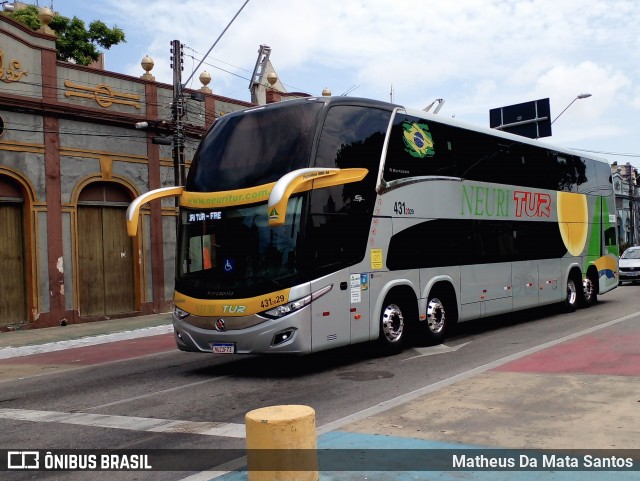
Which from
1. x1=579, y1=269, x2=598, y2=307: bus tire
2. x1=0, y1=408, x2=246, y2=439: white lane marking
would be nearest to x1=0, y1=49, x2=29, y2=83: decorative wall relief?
x1=0, y1=408, x2=246, y2=439: white lane marking

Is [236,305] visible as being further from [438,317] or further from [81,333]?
[81,333]

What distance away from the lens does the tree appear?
4009 cm

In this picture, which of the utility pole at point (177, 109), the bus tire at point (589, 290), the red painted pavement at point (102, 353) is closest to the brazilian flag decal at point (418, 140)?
the red painted pavement at point (102, 353)

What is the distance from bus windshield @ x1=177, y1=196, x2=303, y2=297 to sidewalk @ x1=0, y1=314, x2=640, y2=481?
2.83 metres

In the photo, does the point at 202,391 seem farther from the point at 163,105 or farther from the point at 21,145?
the point at 163,105

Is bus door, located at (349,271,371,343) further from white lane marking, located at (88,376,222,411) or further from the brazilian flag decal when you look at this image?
the brazilian flag decal

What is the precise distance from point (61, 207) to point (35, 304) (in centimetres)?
297

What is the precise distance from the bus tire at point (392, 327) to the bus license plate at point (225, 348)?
8.97 feet

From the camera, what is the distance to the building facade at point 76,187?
19.9 metres

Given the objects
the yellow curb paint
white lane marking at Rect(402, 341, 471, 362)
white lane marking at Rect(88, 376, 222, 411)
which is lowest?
white lane marking at Rect(88, 376, 222, 411)

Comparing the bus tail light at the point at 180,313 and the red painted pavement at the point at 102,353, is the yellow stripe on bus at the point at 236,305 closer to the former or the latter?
the bus tail light at the point at 180,313

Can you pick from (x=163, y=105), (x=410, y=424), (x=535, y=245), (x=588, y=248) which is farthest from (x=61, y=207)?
(x=410, y=424)

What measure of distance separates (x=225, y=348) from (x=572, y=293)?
1177 cm

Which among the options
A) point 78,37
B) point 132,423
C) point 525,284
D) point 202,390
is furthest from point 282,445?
point 78,37
